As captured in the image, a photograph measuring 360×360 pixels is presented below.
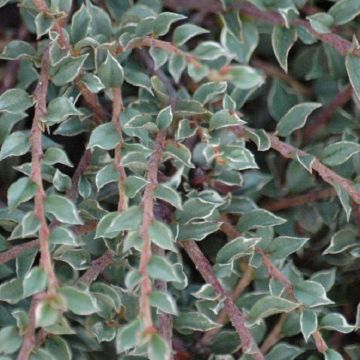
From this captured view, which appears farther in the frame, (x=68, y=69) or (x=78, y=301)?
(x=68, y=69)

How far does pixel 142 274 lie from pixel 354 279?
1.53ft

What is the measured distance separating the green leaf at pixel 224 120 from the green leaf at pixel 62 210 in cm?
23

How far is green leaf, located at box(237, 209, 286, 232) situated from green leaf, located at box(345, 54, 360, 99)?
0.20m

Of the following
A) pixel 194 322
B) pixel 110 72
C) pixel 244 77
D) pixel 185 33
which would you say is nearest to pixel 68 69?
pixel 110 72

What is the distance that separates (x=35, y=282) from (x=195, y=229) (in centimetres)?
26

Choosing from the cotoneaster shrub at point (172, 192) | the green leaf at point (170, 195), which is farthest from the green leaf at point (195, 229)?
the green leaf at point (170, 195)

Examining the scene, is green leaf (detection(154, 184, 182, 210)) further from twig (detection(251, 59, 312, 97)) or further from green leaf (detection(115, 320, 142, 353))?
twig (detection(251, 59, 312, 97))

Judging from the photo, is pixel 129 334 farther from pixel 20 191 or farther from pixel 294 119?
pixel 294 119

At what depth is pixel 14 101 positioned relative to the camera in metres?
1.04

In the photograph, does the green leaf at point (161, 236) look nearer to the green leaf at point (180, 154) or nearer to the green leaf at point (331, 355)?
the green leaf at point (180, 154)

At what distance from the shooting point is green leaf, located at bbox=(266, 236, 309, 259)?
3.53 ft

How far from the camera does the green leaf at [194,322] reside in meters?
1.04

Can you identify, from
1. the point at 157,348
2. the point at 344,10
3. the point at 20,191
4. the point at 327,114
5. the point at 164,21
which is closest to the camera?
the point at 157,348

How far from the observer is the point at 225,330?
45.5 inches
